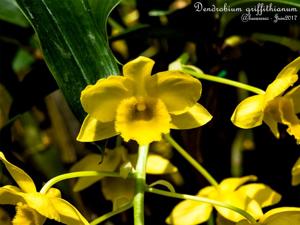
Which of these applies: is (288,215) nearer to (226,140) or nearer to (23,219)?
(23,219)

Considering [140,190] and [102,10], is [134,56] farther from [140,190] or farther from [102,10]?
[140,190]

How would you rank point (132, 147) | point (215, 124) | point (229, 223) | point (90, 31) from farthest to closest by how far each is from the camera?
point (215, 124) → point (132, 147) → point (229, 223) → point (90, 31)

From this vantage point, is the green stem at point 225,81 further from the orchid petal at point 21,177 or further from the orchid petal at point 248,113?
the orchid petal at point 21,177

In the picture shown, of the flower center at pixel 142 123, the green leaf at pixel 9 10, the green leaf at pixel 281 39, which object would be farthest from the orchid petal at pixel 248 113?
the green leaf at pixel 9 10

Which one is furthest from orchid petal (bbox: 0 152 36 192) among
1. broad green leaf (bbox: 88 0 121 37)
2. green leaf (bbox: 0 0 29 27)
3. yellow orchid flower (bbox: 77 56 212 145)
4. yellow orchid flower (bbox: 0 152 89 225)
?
green leaf (bbox: 0 0 29 27)

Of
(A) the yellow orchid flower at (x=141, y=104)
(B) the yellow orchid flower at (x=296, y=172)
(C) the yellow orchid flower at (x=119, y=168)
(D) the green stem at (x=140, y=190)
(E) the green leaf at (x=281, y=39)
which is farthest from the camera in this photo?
(E) the green leaf at (x=281, y=39)

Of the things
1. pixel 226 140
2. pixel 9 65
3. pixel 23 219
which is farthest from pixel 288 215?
pixel 9 65

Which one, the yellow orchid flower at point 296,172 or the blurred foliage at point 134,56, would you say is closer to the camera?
the blurred foliage at point 134,56

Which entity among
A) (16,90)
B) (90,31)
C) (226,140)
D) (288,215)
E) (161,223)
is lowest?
(161,223)
